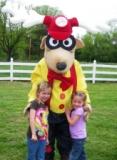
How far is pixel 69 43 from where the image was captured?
4711 mm

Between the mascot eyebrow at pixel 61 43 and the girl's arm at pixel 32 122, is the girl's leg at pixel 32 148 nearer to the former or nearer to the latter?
the girl's arm at pixel 32 122

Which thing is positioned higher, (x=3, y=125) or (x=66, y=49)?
(x=66, y=49)

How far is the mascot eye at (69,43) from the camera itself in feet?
15.4

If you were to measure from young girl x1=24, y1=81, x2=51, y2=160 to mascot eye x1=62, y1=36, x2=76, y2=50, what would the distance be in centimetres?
45

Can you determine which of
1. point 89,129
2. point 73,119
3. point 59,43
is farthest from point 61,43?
point 89,129

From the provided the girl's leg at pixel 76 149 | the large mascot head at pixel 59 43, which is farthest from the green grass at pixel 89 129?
the large mascot head at pixel 59 43

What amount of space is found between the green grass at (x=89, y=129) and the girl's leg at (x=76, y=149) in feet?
3.19

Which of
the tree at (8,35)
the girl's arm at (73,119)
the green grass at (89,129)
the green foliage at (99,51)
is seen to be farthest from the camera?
the green foliage at (99,51)

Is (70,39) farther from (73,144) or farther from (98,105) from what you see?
(98,105)

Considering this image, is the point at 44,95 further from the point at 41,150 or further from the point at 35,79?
the point at 41,150

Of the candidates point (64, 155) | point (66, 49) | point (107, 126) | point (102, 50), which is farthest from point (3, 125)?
point (102, 50)

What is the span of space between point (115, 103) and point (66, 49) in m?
6.35

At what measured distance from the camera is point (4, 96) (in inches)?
464

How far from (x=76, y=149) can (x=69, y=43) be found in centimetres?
115
